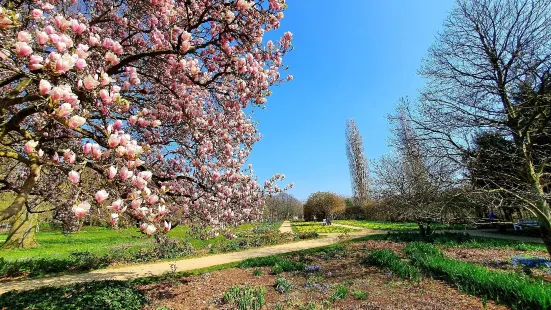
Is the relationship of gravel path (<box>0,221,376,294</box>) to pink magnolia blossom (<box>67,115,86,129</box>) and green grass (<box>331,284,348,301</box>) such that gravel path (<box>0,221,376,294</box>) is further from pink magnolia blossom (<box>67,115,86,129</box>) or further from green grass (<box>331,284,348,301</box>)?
pink magnolia blossom (<box>67,115,86,129</box>)

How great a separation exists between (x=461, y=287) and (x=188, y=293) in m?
6.09

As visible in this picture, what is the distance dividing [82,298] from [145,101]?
424 centimetres

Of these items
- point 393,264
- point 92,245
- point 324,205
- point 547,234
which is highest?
point 324,205

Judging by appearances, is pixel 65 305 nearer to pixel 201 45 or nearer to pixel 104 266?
pixel 201 45

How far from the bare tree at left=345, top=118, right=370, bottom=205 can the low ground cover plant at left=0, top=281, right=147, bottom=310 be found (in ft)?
152

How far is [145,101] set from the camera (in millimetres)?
5406

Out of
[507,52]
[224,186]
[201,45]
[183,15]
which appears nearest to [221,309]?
[224,186]

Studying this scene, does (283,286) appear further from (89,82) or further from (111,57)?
(89,82)

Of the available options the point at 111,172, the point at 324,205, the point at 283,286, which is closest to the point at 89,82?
the point at 111,172

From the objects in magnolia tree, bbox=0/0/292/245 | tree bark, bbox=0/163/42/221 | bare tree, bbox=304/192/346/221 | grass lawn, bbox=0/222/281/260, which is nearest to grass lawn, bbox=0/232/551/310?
grass lawn, bbox=0/222/281/260

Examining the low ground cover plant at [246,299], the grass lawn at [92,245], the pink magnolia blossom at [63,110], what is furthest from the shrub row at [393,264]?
the pink magnolia blossom at [63,110]

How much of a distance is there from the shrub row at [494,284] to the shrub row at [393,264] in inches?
23.0

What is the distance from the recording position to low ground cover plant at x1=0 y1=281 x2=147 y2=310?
18.5ft

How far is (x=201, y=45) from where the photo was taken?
4.04m
